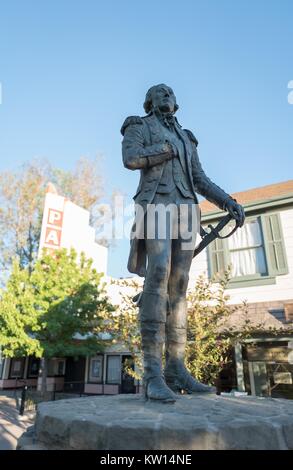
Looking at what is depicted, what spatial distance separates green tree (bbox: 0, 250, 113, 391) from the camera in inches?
541

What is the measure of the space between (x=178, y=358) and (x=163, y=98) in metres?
2.79

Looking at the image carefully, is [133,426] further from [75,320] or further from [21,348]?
[21,348]

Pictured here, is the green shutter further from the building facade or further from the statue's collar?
the statue's collar

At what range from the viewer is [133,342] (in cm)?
891

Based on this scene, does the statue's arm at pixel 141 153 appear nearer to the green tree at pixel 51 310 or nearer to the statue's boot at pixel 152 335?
the statue's boot at pixel 152 335

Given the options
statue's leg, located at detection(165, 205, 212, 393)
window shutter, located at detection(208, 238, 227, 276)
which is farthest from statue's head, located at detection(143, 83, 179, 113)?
window shutter, located at detection(208, 238, 227, 276)

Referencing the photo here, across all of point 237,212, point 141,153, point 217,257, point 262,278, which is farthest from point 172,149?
point 217,257

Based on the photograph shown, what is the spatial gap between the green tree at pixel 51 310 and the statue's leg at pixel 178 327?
10120mm

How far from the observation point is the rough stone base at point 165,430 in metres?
1.87

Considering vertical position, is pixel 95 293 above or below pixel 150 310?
above

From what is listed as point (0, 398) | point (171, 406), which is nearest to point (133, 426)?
point (171, 406)

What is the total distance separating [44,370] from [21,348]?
6.36ft

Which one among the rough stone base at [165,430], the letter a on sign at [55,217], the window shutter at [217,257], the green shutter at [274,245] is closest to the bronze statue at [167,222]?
the rough stone base at [165,430]
